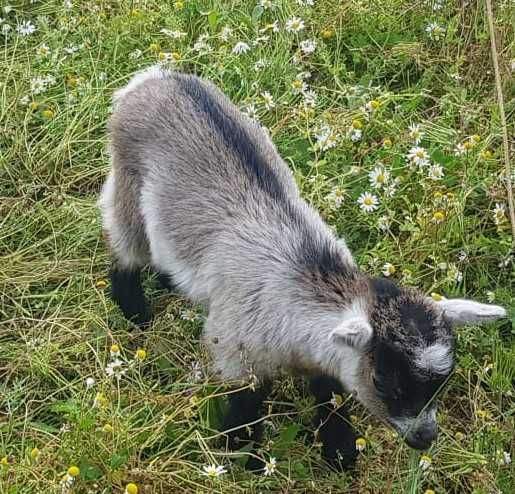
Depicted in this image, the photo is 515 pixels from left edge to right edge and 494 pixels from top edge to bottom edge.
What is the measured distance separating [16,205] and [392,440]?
2613 millimetres

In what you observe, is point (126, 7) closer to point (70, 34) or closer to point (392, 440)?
point (70, 34)

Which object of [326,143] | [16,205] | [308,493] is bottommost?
[308,493]

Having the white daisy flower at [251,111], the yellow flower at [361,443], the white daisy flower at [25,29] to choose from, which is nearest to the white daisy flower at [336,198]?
the white daisy flower at [251,111]

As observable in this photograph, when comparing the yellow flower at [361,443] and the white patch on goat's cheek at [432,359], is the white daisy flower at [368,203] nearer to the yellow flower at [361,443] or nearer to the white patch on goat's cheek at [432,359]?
the yellow flower at [361,443]

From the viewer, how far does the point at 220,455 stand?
14.0 feet

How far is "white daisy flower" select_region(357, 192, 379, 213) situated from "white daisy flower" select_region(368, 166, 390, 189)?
76 mm

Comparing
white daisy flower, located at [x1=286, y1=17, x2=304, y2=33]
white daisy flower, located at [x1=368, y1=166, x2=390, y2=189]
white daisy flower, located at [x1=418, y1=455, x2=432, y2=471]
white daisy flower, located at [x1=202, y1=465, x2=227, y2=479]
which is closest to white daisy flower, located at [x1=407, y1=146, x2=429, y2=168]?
white daisy flower, located at [x1=368, y1=166, x2=390, y2=189]

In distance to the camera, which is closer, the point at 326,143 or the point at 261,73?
the point at 326,143

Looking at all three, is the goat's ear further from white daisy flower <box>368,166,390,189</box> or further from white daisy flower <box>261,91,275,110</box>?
white daisy flower <box>261,91,275,110</box>

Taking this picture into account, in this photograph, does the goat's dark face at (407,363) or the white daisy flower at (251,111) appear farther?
the white daisy flower at (251,111)

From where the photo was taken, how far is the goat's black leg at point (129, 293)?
508cm

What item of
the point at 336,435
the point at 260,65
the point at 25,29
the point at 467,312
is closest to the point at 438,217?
the point at 467,312

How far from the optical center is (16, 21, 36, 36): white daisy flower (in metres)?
6.50

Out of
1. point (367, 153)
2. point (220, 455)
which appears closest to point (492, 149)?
point (367, 153)
